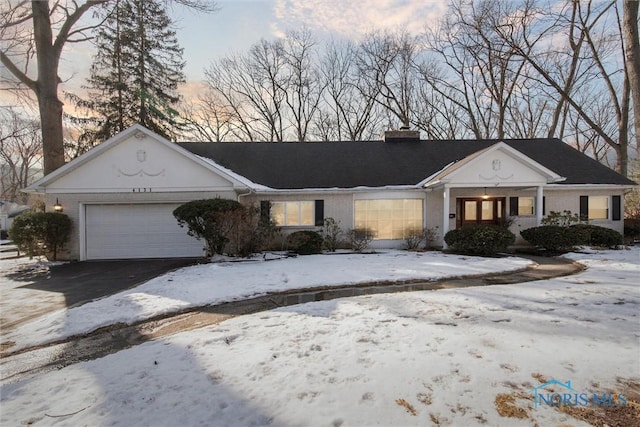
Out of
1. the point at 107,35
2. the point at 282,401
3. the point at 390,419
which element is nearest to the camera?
the point at 390,419

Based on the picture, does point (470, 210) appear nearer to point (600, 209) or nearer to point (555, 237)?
point (555, 237)

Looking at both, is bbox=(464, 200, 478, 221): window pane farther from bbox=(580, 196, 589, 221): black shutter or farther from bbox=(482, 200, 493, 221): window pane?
bbox=(580, 196, 589, 221): black shutter

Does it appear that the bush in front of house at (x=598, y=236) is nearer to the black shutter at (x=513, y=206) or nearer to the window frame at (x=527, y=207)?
the window frame at (x=527, y=207)

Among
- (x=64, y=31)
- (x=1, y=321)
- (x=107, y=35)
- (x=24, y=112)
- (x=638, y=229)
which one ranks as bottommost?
(x=1, y=321)

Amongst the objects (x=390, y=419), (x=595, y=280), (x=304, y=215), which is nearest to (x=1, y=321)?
(x=390, y=419)

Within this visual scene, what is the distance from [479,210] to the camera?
13055mm

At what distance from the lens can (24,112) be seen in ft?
46.1

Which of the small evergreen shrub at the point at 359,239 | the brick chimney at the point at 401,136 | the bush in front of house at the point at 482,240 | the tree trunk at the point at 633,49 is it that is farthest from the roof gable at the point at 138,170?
the tree trunk at the point at 633,49

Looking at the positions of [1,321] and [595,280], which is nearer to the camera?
[1,321]

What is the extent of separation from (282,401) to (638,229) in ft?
57.7

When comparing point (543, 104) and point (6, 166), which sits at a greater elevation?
point (543, 104)

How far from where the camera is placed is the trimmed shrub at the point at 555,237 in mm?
10867

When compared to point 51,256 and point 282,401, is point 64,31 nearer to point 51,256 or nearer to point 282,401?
point 51,256

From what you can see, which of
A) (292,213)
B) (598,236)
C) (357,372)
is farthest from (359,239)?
(357,372)
